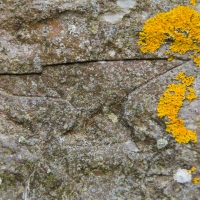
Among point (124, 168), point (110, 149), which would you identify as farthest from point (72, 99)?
point (124, 168)

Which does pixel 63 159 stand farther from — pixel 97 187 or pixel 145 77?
pixel 145 77

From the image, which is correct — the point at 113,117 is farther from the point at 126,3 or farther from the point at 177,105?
the point at 126,3

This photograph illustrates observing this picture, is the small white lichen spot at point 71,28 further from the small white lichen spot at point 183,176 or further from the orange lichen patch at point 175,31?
the small white lichen spot at point 183,176

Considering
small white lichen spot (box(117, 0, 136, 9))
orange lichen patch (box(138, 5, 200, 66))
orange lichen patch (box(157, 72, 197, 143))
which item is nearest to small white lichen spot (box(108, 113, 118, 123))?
orange lichen patch (box(157, 72, 197, 143))

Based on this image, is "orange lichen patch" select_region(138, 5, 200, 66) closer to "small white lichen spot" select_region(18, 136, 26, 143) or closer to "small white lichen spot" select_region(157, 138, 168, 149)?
"small white lichen spot" select_region(157, 138, 168, 149)

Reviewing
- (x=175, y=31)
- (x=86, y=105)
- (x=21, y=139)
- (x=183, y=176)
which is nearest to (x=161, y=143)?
(x=183, y=176)

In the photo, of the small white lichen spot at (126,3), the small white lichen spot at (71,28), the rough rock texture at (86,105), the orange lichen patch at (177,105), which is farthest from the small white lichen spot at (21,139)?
the small white lichen spot at (126,3)
